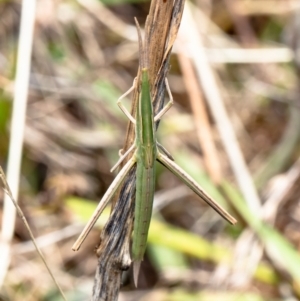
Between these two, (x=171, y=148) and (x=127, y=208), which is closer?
(x=127, y=208)

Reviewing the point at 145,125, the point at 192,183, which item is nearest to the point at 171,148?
the point at 192,183

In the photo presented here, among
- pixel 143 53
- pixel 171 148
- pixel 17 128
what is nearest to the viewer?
pixel 143 53

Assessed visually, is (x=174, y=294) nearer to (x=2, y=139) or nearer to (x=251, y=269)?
(x=251, y=269)

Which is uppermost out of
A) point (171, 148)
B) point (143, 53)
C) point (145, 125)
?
point (143, 53)

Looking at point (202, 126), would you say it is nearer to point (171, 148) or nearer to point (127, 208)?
point (171, 148)

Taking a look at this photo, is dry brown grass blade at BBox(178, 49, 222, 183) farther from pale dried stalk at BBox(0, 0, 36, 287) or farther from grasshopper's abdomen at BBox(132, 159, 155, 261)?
grasshopper's abdomen at BBox(132, 159, 155, 261)

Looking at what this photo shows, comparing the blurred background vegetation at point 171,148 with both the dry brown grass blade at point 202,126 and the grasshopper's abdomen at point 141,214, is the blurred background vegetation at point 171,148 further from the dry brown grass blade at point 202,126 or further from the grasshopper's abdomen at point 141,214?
the grasshopper's abdomen at point 141,214

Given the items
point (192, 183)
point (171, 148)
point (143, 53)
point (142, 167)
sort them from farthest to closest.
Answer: point (171, 148)
point (192, 183)
point (142, 167)
point (143, 53)

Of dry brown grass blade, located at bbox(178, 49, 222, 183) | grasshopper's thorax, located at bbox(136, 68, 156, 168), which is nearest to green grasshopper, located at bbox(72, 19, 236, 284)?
grasshopper's thorax, located at bbox(136, 68, 156, 168)
